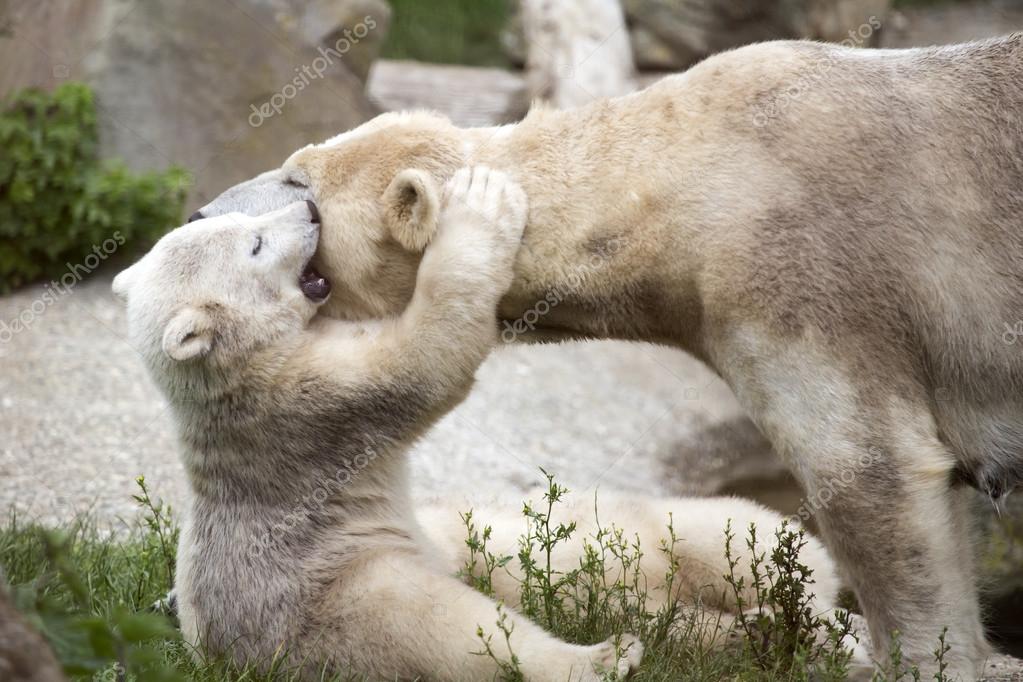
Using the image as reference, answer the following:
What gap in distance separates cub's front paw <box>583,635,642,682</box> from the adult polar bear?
0.71 m

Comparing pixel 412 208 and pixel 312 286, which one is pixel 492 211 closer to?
pixel 412 208

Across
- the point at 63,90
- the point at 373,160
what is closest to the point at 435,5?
the point at 63,90

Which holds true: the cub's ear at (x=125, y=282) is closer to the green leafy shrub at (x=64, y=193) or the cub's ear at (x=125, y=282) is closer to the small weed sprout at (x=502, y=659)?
the small weed sprout at (x=502, y=659)

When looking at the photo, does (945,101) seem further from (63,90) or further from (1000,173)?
(63,90)

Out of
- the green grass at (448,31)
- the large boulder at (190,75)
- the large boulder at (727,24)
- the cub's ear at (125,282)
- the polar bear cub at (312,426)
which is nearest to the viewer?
the polar bear cub at (312,426)

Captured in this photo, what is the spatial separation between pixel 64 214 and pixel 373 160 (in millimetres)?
5900

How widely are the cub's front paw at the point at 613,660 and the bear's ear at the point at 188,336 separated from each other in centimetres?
158

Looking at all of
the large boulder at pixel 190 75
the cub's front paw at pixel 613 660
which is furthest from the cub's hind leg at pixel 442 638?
the large boulder at pixel 190 75

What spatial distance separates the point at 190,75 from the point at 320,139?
1.11 metres

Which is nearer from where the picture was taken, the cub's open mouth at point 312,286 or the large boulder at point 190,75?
the cub's open mouth at point 312,286

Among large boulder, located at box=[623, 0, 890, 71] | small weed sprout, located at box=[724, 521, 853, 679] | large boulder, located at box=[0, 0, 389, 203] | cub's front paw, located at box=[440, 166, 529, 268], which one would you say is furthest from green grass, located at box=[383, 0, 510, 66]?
small weed sprout, located at box=[724, 521, 853, 679]

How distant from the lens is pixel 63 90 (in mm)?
9484

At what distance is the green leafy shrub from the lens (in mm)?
9211

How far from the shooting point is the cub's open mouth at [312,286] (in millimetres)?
4348
